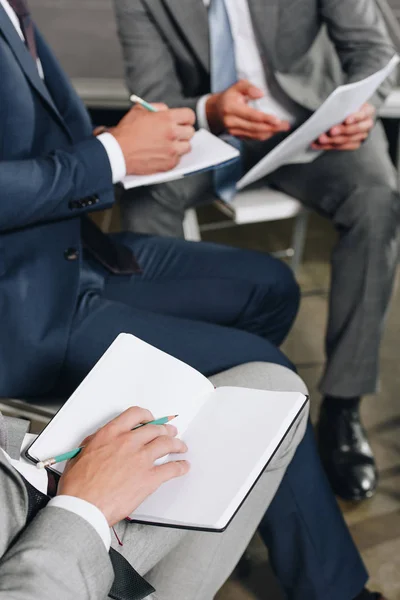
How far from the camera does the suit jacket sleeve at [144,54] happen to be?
1.66 m

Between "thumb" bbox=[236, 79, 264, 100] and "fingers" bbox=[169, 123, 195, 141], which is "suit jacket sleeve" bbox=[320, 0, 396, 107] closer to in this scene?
"thumb" bbox=[236, 79, 264, 100]

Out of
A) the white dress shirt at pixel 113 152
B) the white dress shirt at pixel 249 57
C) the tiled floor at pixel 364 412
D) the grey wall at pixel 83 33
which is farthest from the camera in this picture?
the grey wall at pixel 83 33

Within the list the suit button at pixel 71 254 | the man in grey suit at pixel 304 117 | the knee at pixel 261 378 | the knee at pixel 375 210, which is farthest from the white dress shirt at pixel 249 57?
the knee at pixel 261 378

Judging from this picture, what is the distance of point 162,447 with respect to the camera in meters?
0.79

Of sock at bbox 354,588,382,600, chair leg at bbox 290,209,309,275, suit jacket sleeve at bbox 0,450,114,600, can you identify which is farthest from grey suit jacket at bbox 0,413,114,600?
chair leg at bbox 290,209,309,275

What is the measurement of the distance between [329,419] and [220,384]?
660 mm

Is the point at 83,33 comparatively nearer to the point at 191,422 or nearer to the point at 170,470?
the point at 191,422

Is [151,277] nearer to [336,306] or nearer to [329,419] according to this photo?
[336,306]

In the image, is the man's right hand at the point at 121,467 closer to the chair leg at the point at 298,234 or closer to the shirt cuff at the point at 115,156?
the shirt cuff at the point at 115,156

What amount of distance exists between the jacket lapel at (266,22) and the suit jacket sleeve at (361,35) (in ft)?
0.43

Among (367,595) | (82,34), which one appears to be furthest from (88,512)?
(82,34)

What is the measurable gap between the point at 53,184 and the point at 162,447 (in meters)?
0.55

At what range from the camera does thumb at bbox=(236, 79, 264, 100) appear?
4.82 ft

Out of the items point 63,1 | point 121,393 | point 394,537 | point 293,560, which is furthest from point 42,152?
point 63,1
